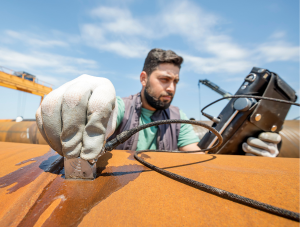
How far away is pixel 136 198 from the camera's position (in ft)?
1.33

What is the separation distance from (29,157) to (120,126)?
0.79 m

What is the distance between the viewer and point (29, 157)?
2.31 ft

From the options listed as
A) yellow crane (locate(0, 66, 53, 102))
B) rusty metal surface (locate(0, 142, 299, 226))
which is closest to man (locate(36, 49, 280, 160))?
rusty metal surface (locate(0, 142, 299, 226))

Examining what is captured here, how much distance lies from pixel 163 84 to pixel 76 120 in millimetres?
1061

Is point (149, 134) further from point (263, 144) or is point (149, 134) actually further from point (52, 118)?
point (263, 144)

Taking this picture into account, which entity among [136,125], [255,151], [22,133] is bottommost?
[22,133]

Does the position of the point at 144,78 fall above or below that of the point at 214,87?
below

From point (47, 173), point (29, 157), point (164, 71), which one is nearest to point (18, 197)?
point (47, 173)

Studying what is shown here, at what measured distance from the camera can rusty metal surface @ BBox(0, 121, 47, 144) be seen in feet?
7.93

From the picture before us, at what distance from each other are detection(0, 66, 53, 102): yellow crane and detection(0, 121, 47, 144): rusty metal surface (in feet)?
20.0

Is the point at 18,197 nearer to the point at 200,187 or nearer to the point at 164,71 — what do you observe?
the point at 200,187

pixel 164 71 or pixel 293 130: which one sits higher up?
pixel 164 71

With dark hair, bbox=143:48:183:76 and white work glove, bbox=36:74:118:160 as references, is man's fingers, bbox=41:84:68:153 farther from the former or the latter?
dark hair, bbox=143:48:183:76

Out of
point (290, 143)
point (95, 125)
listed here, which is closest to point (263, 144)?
point (290, 143)
